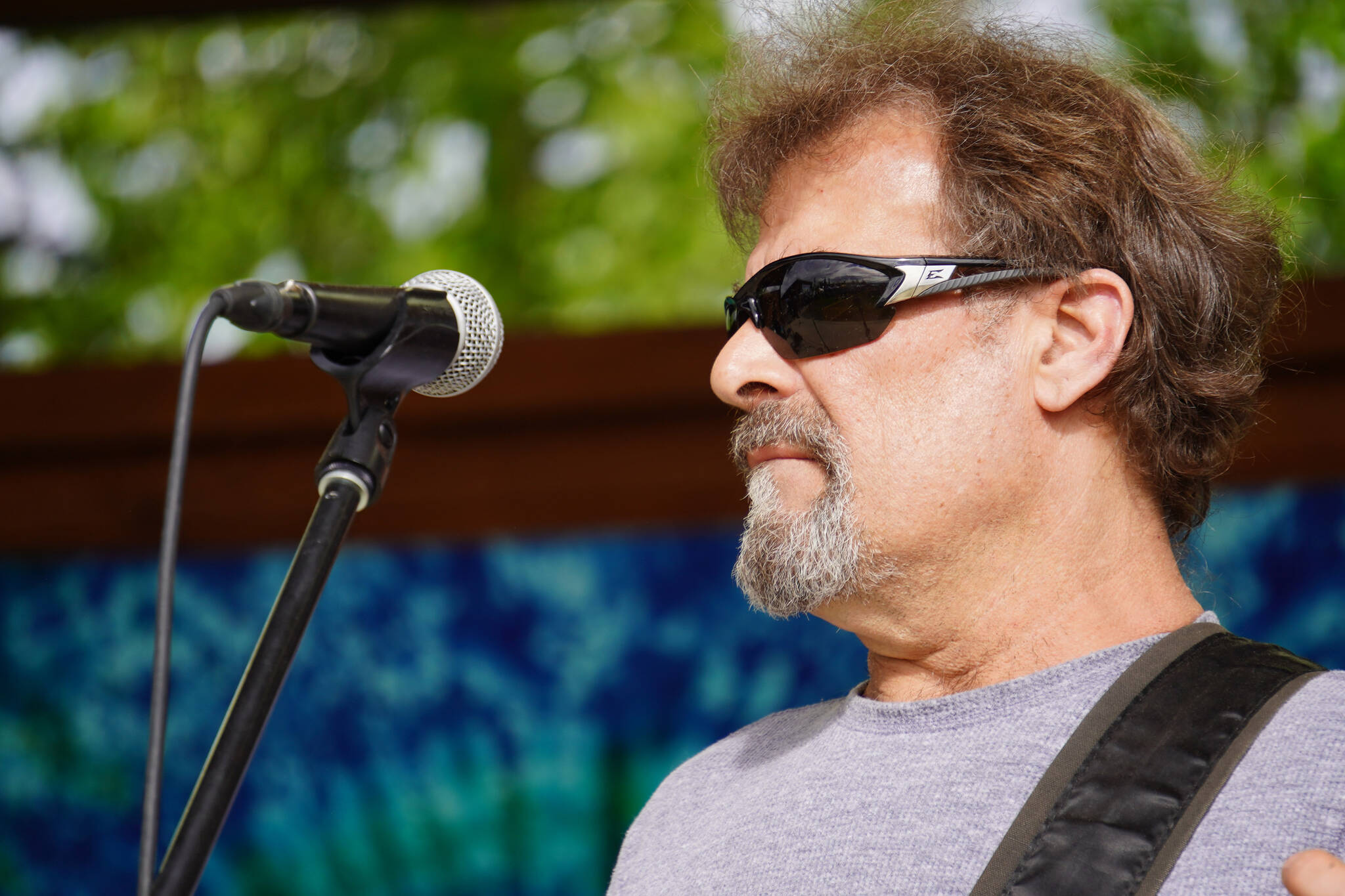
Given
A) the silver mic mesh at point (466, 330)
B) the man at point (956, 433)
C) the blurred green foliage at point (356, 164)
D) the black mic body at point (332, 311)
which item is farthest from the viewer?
the blurred green foliage at point (356, 164)

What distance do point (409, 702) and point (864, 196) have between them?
7.05ft

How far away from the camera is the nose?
5.13ft

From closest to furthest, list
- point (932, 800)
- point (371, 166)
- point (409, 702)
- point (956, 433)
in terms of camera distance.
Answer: point (932, 800) → point (956, 433) → point (409, 702) → point (371, 166)

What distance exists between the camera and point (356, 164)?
469cm

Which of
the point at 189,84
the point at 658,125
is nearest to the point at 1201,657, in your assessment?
the point at 658,125

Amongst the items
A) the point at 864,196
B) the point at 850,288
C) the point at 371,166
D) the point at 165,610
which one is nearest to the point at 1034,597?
the point at 850,288

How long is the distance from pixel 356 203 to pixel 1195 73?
300 centimetres

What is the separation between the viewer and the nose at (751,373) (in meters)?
1.56

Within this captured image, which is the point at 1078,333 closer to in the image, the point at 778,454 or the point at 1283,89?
the point at 778,454

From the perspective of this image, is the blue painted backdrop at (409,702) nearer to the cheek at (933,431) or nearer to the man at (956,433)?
the man at (956,433)

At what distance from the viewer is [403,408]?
334cm

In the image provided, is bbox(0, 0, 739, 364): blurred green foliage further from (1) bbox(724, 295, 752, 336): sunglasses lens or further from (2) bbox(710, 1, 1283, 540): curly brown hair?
(1) bbox(724, 295, 752, 336): sunglasses lens

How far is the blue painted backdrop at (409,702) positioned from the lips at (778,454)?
1.49 metres

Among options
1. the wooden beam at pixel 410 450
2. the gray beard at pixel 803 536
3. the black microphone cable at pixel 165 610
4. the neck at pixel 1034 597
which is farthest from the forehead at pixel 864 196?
the wooden beam at pixel 410 450
